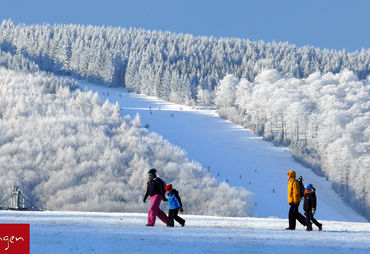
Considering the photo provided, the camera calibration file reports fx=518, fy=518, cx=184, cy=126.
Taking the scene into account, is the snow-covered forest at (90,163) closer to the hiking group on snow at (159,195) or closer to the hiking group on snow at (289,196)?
the hiking group on snow at (159,195)

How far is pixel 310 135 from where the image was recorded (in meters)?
92.2

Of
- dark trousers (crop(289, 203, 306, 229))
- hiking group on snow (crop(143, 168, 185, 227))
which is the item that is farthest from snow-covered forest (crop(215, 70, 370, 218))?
hiking group on snow (crop(143, 168, 185, 227))

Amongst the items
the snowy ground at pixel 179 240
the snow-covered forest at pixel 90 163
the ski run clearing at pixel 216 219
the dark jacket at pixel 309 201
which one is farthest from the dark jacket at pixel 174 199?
the snow-covered forest at pixel 90 163

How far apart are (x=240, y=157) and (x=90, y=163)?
29.3 metres

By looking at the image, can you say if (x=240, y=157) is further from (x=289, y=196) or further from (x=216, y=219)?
(x=289, y=196)

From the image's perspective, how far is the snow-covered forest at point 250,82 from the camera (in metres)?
79.2

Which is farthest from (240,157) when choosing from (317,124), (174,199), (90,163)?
(174,199)

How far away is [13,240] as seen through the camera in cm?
1029

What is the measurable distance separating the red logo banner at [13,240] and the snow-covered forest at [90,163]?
30753mm

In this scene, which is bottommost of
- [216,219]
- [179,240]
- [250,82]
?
[216,219]

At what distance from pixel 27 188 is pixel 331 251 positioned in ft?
131

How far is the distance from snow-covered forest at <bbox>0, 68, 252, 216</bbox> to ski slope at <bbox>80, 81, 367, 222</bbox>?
18.7 feet

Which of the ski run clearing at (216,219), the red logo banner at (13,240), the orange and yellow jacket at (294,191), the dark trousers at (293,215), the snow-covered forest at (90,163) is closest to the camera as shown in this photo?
the red logo banner at (13,240)

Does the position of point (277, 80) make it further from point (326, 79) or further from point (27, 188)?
point (27, 188)
